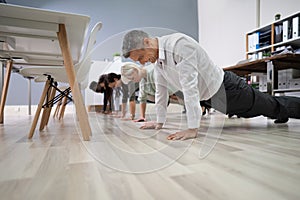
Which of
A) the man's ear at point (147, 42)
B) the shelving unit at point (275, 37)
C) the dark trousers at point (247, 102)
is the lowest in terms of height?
the dark trousers at point (247, 102)

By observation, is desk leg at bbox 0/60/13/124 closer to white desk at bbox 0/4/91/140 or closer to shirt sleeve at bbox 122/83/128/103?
white desk at bbox 0/4/91/140

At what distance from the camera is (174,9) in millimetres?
4098

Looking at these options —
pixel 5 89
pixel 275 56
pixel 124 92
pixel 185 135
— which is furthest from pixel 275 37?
pixel 5 89

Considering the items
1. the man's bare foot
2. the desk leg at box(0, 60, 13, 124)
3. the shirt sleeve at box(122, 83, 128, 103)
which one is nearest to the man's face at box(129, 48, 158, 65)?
the man's bare foot

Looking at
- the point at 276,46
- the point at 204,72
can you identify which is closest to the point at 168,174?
the point at 204,72

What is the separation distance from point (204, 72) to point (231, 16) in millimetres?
2834

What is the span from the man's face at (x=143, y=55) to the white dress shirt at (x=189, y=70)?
0.04 metres

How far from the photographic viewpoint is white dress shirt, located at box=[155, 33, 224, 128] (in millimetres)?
915

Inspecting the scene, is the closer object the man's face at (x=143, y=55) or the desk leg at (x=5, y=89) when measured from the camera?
the man's face at (x=143, y=55)

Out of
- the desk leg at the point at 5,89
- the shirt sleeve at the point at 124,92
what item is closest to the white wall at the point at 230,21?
the shirt sleeve at the point at 124,92

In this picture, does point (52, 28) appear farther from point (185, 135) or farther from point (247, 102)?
point (247, 102)

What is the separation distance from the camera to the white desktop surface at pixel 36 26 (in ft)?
2.78

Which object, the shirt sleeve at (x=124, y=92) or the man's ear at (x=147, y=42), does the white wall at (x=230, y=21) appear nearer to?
the shirt sleeve at (x=124, y=92)

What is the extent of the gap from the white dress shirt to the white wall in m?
1.97
